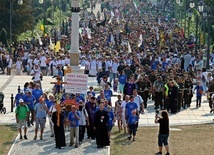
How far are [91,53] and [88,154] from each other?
73.3 ft

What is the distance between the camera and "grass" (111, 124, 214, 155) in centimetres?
2358

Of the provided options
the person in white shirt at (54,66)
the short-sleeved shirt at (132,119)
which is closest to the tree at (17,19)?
the person in white shirt at (54,66)

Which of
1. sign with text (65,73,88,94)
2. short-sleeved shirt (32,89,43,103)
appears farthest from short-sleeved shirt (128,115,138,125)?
short-sleeved shirt (32,89,43,103)

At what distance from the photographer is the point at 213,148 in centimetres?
2398

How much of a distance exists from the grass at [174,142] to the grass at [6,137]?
126 inches

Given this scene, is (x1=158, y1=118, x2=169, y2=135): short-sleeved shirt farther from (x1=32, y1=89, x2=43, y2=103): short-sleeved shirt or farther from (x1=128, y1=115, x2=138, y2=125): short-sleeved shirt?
(x1=32, y1=89, x2=43, y2=103): short-sleeved shirt

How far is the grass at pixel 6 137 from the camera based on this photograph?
2378cm

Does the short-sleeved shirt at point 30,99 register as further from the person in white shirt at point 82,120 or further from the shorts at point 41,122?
the person in white shirt at point 82,120

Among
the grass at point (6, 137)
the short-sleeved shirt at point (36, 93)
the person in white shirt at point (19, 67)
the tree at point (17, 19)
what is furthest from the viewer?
the tree at point (17, 19)

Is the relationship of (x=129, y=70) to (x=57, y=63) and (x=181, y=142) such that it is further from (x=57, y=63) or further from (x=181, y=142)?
(x=181, y=142)

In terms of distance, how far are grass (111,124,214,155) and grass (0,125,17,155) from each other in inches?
126

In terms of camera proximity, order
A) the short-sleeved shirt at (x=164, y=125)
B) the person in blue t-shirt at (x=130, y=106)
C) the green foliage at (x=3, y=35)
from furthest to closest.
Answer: the green foliage at (x=3, y=35) < the person in blue t-shirt at (x=130, y=106) < the short-sleeved shirt at (x=164, y=125)

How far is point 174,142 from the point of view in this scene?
82.1ft

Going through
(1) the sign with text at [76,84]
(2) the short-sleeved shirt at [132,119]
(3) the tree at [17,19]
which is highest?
(3) the tree at [17,19]
